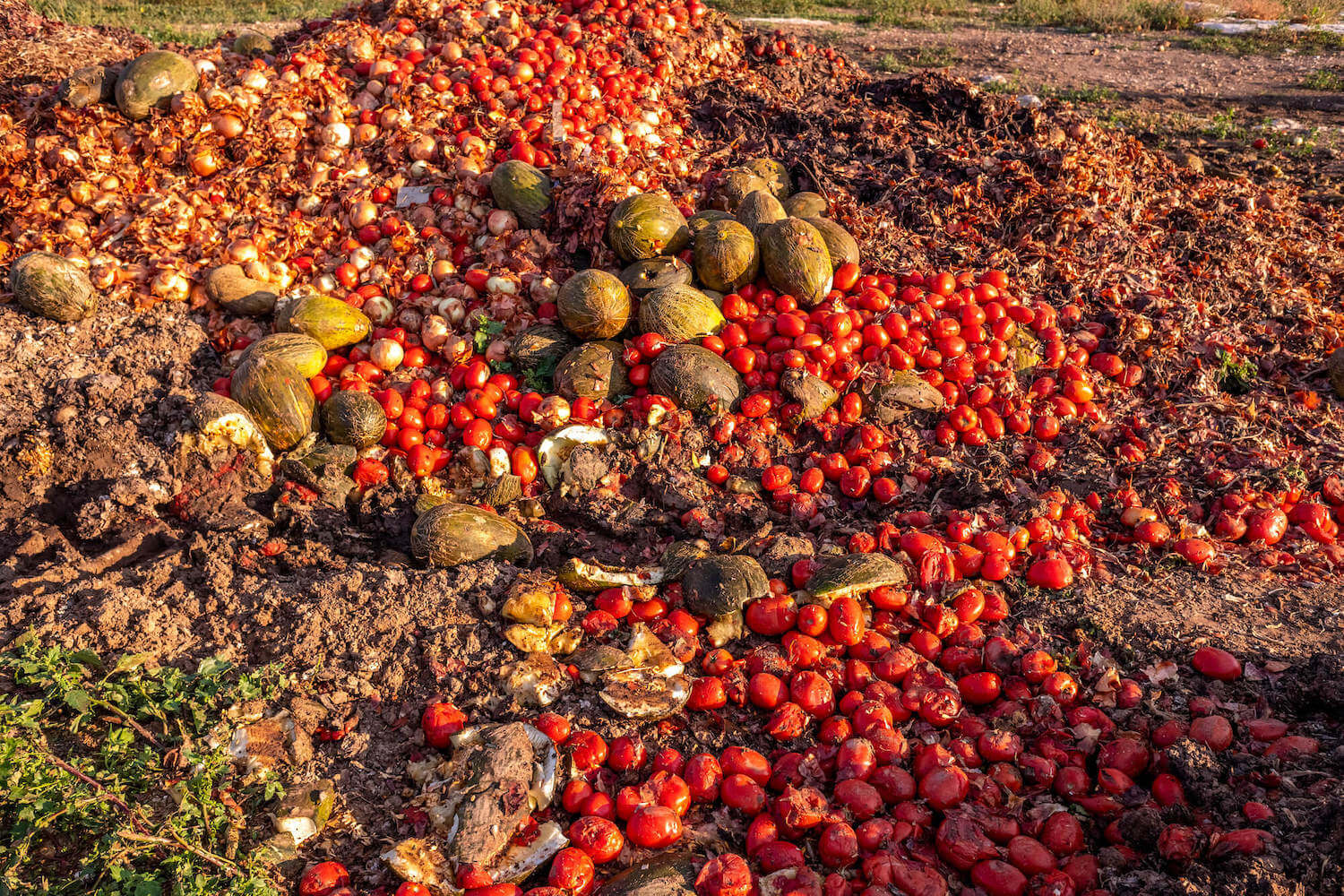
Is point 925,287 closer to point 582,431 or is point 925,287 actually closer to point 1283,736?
point 582,431

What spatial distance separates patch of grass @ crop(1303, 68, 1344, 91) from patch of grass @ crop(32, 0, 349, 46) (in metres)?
16.9

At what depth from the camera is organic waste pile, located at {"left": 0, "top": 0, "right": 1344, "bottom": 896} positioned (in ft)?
10.8

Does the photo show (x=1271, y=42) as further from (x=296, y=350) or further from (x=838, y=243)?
(x=296, y=350)

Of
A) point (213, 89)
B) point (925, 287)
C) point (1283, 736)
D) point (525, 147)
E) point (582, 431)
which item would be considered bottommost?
point (1283, 736)

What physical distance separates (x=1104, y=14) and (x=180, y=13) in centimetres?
1860

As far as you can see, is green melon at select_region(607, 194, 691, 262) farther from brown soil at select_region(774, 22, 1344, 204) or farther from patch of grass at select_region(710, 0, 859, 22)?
patch of grass at select_region(710, 0, 859, 22)

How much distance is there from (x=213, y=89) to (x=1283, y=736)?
28.8 ft

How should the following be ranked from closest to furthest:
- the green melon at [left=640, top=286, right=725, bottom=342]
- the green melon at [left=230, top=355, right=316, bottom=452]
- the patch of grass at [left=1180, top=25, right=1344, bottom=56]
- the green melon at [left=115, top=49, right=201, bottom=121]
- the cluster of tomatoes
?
the cluster of tomatoes → the green melon at [left=230, top=355, right=316, bottom=452] → the green melon at [left=640, top=286, right=725, bottom=342] → the green melon at [left=115, top=49, right=201, bottom=121] → the patch of grass at [left=1180, top=25, right=1344, bottom=56]

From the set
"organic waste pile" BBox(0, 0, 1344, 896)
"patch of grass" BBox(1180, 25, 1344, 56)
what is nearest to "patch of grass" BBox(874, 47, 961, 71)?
"patch of grass" BBox(1180, 25, 1344, 56)

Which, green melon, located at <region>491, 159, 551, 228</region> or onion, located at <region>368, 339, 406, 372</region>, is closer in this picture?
onion, located at <region>368, 339, 406, 372</region>

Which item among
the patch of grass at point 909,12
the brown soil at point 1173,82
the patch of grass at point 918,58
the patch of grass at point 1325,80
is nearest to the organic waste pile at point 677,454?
the brown soil at point 1173,82

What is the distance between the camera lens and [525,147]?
265 inches

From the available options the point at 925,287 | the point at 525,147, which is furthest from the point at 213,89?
the point at 925,287

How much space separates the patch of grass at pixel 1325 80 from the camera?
39.4 feet
